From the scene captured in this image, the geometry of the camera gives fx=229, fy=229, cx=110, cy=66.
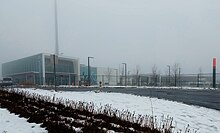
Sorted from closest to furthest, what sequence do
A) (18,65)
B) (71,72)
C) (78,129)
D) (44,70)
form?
(78,129)
(44,70)
(71,72)
(18,65)

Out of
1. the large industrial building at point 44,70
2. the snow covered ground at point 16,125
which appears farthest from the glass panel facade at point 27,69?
the snow covered ground at point 16,125

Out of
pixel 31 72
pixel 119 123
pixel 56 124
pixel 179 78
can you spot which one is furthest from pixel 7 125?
pixel 31 72

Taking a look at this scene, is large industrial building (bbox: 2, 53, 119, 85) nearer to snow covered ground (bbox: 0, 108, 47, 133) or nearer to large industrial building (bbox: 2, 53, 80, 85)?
large industrial building (bbox: 2, 53, 80, 85)

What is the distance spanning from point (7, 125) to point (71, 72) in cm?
5713

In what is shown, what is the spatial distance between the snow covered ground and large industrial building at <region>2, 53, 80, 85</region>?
44539mm

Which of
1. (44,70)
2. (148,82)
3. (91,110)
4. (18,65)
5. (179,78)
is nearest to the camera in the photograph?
(91,110)

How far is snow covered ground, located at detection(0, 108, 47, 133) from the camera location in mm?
5621

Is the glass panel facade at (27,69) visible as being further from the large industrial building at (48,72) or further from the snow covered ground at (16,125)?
the snow covered ground at (16,125)

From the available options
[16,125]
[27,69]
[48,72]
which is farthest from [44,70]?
[16,125]

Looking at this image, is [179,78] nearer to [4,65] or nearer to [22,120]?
[22,120]

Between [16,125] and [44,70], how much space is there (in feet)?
164

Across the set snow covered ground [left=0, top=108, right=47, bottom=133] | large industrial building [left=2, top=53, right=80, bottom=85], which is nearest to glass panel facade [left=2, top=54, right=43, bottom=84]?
large industrial building [left=2, top=53, right=80, bottom=85]

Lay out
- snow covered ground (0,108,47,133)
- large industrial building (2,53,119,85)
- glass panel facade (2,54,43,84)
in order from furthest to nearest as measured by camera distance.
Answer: glass panel facade (2,54,43,84) < large industrial building (2,53,119,85) < snow covered ground (0,108,47,133)

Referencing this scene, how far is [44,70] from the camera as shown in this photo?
54.3m
